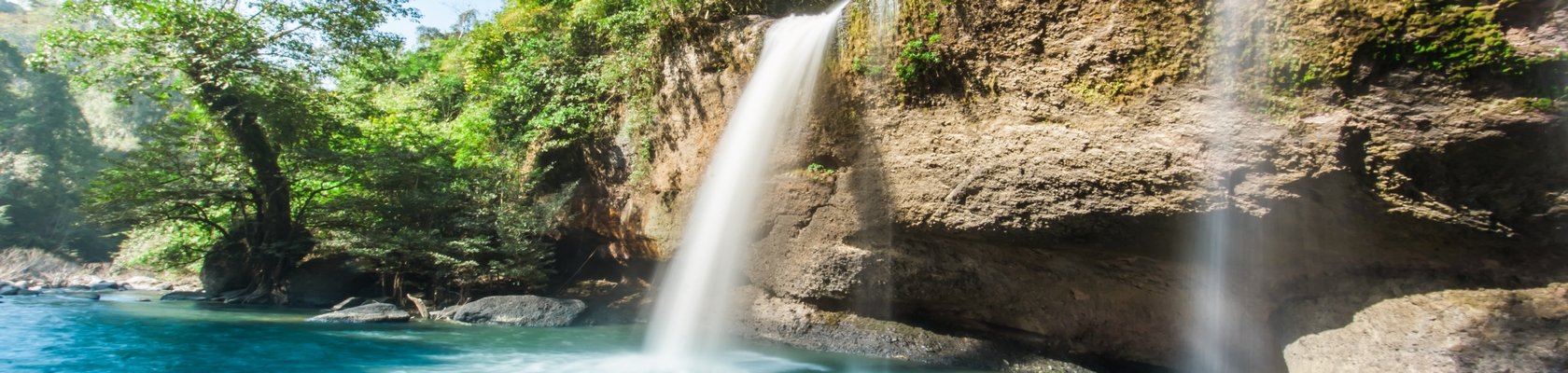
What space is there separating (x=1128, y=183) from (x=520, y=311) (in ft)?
28.0

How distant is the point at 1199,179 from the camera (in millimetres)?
5391

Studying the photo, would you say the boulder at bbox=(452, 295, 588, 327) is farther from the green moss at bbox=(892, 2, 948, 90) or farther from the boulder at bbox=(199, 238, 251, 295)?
A: the boulder at bbox=(199, 238, 251, 295)

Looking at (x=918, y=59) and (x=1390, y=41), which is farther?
(x=918, y=59)

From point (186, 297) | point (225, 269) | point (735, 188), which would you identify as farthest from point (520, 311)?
point (186, 297)

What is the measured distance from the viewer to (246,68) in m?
13.8

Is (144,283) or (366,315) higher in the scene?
(144,283)

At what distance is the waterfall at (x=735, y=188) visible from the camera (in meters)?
8.41

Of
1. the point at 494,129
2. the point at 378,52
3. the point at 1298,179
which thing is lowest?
the point at 1298,179

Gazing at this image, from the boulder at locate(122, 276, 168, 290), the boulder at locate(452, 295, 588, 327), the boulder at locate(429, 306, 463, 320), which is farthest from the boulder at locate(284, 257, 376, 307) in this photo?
the boulder at locate(122, 276, 168, 290)

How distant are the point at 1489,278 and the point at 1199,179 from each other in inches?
70.3

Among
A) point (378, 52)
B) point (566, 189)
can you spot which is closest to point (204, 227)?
point (378, 52)

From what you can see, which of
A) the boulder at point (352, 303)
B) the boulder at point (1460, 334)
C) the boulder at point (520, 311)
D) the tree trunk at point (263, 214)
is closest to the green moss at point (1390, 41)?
the boulder at point (1460, 334)

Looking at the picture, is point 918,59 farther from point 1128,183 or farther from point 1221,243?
point 1221,243

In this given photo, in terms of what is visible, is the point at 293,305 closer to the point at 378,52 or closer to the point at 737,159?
the point at 378,52
